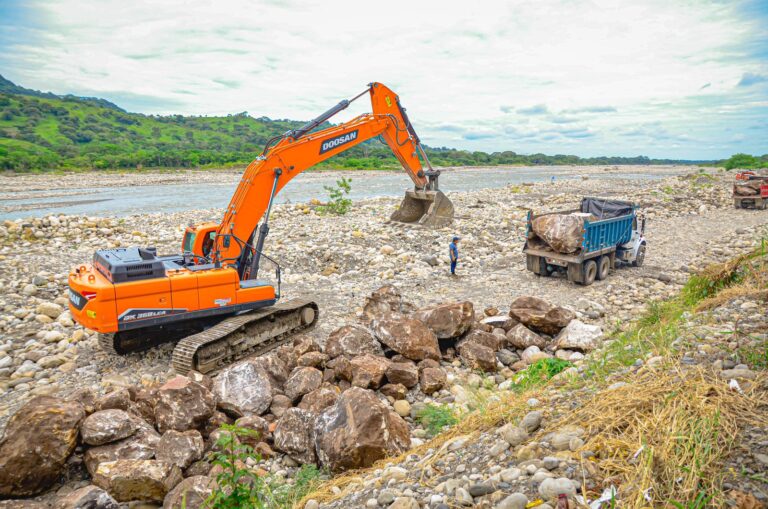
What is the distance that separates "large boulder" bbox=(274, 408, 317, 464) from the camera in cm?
481

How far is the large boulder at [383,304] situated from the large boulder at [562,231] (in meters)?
3.95

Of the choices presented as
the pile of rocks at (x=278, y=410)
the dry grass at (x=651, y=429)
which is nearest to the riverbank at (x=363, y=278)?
the pile of rocks at (x=278, y=410)

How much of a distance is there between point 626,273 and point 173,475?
1106 centimetres

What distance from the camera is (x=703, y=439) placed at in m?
2.81

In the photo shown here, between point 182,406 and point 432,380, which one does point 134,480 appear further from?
point 432,380

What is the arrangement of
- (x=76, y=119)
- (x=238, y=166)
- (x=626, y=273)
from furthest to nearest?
1. (x=76, y=119)
2. (x=238, y=166)
3. (x=626, y=273)

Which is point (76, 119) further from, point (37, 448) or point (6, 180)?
point (37, 448)

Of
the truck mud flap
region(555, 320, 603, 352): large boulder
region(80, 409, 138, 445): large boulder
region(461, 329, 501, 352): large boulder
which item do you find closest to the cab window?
region(80, 409, 138, 445): large boulder

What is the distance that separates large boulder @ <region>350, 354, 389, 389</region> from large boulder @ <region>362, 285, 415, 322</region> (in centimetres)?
219

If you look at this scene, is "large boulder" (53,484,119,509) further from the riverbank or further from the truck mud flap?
the truck mud flap

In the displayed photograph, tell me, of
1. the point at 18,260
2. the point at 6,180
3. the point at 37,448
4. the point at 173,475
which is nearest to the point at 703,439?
the point at 173,475

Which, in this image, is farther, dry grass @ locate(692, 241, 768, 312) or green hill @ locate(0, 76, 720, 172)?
green hill @ locate(0, 76, 720, 172)

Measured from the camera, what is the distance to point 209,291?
24.4 feet

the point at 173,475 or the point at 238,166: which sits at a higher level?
the point at 238,166
